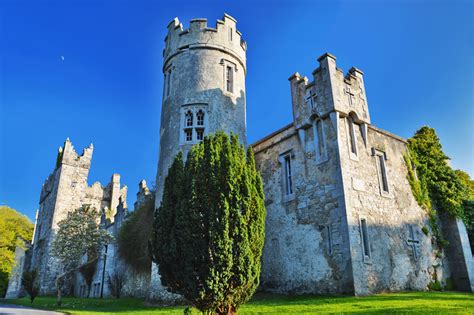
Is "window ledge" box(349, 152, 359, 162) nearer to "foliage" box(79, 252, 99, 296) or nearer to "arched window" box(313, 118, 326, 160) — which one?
"arched window" box(313, 118, 326, 160)

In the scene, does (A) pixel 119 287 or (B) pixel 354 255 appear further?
(A) pixel 119 287

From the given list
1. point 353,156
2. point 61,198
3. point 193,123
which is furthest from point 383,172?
point 61,198

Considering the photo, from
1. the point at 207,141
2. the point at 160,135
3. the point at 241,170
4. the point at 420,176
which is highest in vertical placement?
the point at 160,135

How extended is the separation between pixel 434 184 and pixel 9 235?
161ft

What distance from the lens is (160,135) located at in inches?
820

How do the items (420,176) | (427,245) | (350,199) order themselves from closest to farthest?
(350,199) → (427,245) → (420,176)

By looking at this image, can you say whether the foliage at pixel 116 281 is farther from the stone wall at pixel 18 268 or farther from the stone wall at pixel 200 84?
the stone wall at pixel 18 268

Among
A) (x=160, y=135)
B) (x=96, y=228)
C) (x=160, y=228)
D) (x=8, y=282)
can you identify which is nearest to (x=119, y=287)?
(x=96, y=228)

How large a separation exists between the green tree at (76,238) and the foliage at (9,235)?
2231 cm

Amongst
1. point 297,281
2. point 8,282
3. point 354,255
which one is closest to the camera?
point 354,255

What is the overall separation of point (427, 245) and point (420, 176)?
149 inches

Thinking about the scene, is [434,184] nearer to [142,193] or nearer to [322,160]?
[322,160]

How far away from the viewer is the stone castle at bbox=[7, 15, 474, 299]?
596 inches

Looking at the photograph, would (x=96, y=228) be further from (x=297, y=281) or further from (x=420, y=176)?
(x=420, y=176)
